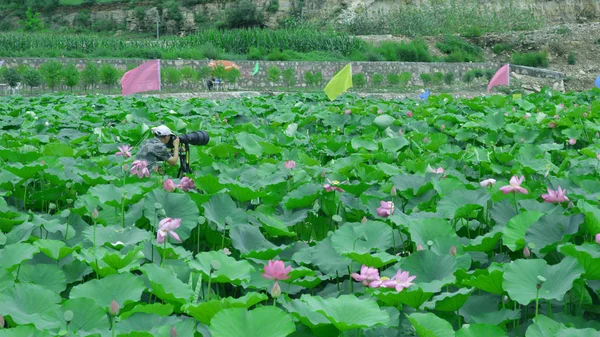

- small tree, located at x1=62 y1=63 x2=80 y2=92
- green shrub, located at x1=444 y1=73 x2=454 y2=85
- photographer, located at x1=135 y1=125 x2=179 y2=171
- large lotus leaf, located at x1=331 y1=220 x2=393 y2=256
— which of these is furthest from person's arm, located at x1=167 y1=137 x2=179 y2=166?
green shrub, located at x1=444 y1=73 x2=454 y2=85

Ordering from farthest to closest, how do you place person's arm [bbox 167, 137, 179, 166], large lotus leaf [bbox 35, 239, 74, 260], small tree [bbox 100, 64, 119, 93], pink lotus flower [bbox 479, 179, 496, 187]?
small tree [bbox 100, 64, 119, 93]
person's arm [bbox 167, 137, 179, 166]
pink lotus flower [bbox 479, 179, 496, 187]
large lotus leaf [bbox 35, 239, 74, 260]

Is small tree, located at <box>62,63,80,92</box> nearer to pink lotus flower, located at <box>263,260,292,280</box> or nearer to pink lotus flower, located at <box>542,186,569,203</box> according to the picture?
pink lotus flower, located at <box>542,186,569,203</box>

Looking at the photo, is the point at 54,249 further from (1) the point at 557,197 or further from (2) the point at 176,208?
(1) the point at 557,197

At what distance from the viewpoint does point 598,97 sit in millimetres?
8750

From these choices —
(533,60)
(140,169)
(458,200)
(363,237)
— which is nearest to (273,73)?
(533,60)

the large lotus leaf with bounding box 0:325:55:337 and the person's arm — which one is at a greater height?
the large lotus leaf with bounding box 0:325:55:337

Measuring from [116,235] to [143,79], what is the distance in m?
9.21

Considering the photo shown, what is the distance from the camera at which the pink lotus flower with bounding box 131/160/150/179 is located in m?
2.82

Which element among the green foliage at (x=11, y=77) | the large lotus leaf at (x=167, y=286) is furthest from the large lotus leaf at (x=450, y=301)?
the green foliage at (x=11, y=77)

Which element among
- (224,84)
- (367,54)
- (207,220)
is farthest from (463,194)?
(367,54)

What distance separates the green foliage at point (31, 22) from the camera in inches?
1772

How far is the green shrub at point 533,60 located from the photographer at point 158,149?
1059 inches

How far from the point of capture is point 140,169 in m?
2.85

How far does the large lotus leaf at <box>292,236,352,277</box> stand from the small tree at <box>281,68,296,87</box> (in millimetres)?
18248
